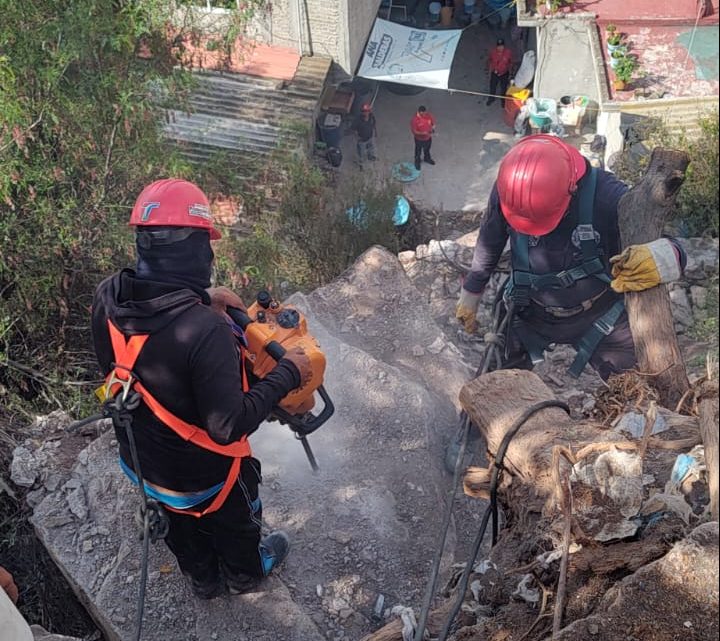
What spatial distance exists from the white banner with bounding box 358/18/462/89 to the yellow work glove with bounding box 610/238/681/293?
10.5 m

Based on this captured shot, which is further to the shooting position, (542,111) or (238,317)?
(542,111)

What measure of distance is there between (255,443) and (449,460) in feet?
4.23

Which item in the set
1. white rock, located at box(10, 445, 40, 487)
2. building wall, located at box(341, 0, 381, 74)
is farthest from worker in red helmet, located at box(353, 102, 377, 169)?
white rock, located at box(10, 445, 40, 487)

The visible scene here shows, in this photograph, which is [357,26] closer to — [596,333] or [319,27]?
[319,27]

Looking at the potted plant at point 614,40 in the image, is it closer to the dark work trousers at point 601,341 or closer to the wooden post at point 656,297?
the dark work trousers at point 601,341

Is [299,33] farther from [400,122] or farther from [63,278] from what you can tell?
[63,278]

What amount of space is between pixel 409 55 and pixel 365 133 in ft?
6.22

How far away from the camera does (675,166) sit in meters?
3.28

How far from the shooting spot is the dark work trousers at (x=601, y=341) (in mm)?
4422

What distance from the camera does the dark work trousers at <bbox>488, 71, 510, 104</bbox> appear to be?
1427 centimetres

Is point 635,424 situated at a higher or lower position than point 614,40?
lower

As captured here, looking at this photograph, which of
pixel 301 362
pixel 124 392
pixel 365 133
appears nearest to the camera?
pixel 124 392

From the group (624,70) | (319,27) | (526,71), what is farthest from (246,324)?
(526,71)

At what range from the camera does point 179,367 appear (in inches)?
115
